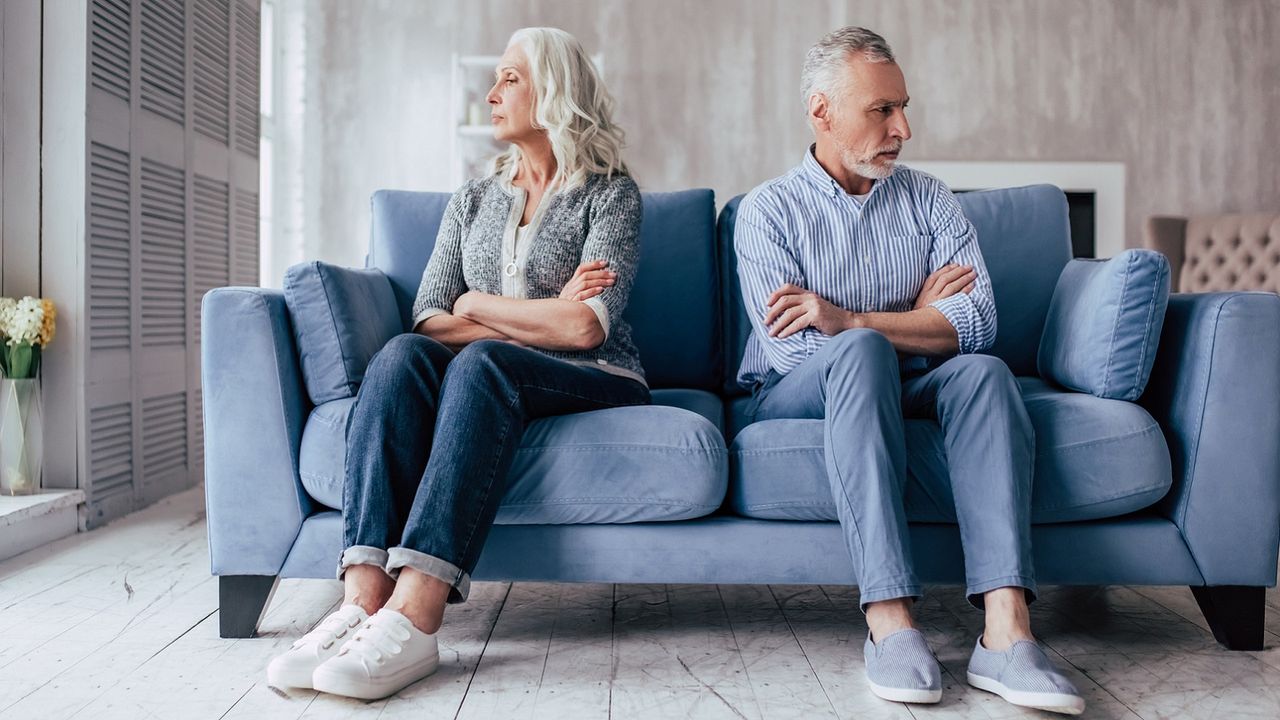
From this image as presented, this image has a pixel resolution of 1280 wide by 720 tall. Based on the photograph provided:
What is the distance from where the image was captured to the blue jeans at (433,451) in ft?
4.74

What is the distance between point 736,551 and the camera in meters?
1.63

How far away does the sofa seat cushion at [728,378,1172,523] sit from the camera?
158 centimetres

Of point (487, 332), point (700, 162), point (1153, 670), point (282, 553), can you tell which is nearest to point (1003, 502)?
point (1153, 670)

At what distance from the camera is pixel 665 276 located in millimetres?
2223

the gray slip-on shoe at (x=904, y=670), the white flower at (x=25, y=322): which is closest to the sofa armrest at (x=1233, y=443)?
the gray slip-on shoe at (x=904, y=670)

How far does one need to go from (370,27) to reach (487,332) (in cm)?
379

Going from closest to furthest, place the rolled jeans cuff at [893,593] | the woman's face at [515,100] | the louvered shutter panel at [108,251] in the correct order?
1. the rolled jeans cuff at [893,593]
2. the woman's face at [515,100]
3. the louvered shutter panel at [108,251]

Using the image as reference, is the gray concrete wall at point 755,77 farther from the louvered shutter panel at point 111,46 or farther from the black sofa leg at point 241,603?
the black sofa leg at point 241,603

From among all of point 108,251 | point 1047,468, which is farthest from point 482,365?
point 108,251

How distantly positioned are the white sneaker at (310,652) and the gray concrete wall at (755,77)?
388 cm

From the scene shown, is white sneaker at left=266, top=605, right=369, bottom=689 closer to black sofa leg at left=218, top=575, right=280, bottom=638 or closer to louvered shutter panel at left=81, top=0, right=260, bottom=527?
black sofa leg at left=218, top=575, right=280, bottom=638

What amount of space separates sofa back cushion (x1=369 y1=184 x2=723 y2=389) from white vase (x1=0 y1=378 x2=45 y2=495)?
3.21ft

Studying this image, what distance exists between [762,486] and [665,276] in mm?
726

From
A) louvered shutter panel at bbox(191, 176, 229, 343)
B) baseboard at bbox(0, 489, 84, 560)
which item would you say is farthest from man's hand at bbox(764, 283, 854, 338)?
louvered shutter panel at bbox(191, 176, 229, 343)
